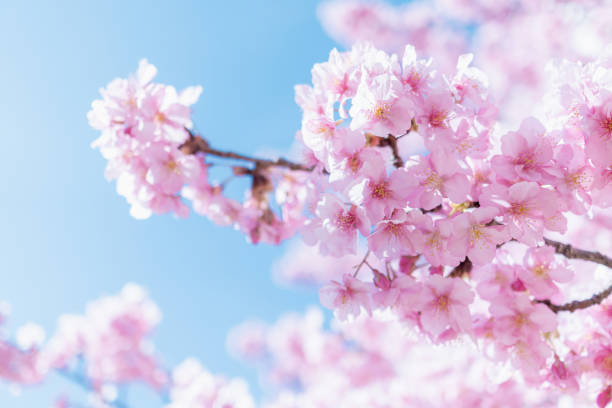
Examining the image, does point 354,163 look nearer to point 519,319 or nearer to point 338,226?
point 338,226

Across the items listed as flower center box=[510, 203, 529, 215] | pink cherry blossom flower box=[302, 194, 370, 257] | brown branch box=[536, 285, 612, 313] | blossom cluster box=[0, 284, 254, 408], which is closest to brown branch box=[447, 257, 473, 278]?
brown branch box=[536, 285, 612, 313]

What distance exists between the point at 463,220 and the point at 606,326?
939mm

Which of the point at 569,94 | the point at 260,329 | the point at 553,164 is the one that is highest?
the point at 260,329

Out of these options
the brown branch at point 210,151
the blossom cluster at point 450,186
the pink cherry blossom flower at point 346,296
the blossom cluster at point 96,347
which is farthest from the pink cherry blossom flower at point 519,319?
the blossom cluster at point 96,347

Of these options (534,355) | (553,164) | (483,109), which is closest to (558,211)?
(553,164)

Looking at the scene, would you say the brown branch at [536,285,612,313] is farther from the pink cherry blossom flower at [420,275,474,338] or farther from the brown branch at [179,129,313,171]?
the brown branch at [179,129,313,171]

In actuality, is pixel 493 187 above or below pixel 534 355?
above

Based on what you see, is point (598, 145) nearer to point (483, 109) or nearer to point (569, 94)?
point (569, 94)

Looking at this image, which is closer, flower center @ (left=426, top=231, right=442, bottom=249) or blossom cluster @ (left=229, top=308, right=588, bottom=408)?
flower center @ (left=426, top=231, right=442, bottom=249)

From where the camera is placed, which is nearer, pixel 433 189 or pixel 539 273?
pixel 433 189

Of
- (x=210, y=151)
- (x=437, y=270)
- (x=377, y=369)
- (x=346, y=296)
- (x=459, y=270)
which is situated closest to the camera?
(x=346, y=296)

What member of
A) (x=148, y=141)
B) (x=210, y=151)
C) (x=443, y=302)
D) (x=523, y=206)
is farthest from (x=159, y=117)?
(x=523, y=206)

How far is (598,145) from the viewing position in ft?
4.54

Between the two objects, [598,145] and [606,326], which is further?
[606,326]
